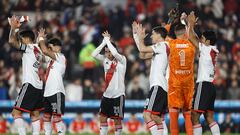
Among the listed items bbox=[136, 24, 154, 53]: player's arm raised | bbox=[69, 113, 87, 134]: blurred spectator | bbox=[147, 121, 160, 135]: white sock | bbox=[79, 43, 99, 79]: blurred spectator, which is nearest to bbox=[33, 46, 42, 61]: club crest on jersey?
bbox=[136, 24, 154, 53]: player's arm raised

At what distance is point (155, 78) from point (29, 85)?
3068 millimetres

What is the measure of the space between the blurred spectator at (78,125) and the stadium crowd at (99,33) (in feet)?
2.91

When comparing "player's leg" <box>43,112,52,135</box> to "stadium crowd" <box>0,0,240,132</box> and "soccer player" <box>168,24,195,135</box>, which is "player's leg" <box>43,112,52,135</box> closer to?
"soccer player" <box>168,24,195,135</box>

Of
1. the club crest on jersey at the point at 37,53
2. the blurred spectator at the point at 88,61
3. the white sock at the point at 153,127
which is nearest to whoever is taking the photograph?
the white sock at the point at 153,127

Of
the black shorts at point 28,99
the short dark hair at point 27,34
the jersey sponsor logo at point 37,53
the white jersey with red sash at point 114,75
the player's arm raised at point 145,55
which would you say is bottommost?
the black shorts at point 28,99

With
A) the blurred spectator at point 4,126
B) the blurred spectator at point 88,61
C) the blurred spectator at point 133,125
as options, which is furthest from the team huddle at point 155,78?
the blurred spectator at point 88,61

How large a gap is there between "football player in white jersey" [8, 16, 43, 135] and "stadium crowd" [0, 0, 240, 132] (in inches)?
326

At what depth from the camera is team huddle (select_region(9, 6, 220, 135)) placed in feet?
65.5

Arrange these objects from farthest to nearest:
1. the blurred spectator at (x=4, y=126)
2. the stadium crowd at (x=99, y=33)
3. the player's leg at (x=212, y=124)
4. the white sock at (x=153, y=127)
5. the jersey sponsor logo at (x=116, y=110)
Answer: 1. the stadium crowd at (x=99, y=33)
2. the blurred spectator at (x=4, y=126)
3. the jersey sponsor logo at (x=116, y=110)
4. the player's leg at (x=212, y=124)
5. the white sock at (x=153, y=127)

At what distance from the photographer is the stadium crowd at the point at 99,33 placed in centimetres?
2970

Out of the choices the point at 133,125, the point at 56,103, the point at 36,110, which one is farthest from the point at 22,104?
the point at 133,125

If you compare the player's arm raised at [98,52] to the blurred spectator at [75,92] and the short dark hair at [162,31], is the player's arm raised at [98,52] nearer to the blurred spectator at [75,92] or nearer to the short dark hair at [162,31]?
the short dark hair at [162,31]

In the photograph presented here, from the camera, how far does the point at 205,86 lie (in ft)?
67.1

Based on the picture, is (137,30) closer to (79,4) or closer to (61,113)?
(61,113)
